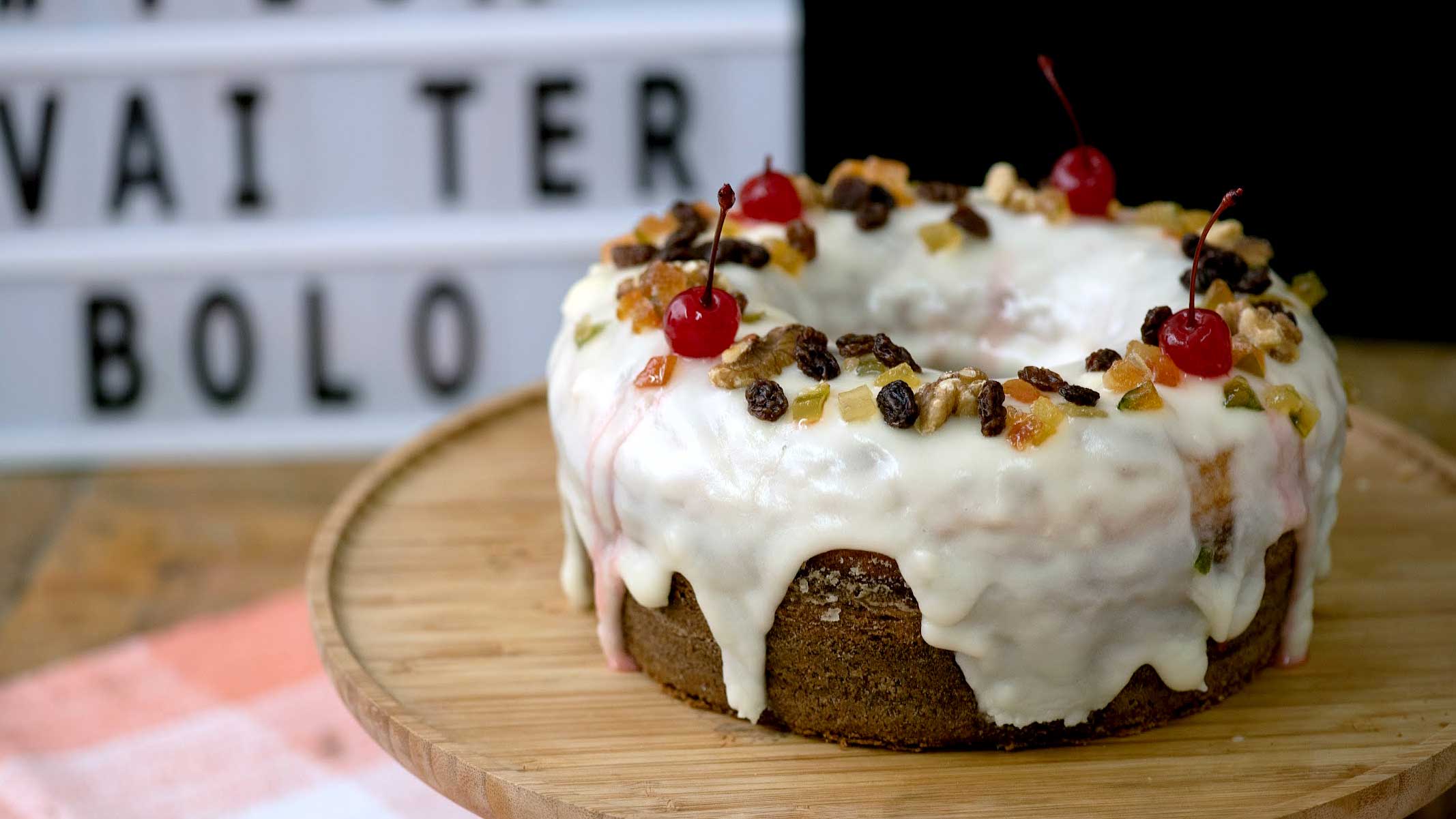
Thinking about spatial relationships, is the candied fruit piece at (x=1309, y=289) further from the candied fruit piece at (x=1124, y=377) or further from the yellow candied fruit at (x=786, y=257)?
the yellow candied fruit at (x=786, y=257)

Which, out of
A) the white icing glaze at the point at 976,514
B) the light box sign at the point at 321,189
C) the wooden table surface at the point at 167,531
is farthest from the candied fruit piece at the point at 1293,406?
the light box sign at the point at 321,189

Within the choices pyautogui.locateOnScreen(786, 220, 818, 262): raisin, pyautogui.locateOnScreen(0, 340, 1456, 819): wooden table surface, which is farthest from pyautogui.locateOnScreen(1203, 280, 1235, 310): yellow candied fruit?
pyautogui.locateOnScreen(0, 340, 1456, 819): wooden table surface

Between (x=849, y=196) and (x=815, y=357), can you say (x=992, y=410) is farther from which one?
(x=849, y=196)

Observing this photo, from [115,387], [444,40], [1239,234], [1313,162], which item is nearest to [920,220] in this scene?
[1239,234]

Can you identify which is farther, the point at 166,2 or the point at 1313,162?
the point at 1313,162

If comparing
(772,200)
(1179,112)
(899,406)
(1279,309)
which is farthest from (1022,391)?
(1179,112)

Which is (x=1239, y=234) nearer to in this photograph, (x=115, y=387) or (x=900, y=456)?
(x=900, y=456)
